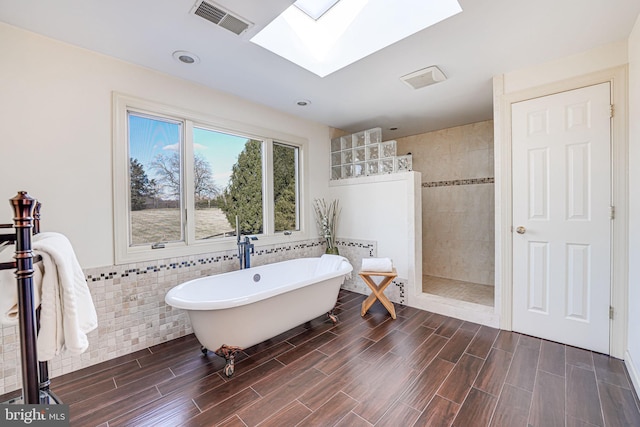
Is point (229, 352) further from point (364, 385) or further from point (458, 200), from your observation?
point (458, 200)

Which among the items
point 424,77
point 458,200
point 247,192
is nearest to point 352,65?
point 424,77

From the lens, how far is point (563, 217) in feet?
7.57

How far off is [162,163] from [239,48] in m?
1.29

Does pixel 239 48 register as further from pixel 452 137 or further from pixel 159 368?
pixel 452 137

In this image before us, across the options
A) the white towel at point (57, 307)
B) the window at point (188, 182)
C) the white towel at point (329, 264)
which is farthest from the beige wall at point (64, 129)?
the white towel at point (329, 264)

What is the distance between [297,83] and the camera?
2.66 m

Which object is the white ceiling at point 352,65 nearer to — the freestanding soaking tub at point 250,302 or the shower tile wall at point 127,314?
the shower tile wall at point 127,314

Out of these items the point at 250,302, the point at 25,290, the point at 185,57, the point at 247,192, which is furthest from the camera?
the point at 247,192

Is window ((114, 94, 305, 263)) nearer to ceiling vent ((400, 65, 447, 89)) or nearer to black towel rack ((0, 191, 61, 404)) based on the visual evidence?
black towel rack ((0, 191, 61, 404))

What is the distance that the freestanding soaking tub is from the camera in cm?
196

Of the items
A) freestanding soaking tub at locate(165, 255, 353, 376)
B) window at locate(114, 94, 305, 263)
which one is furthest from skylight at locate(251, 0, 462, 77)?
freestanding soaking tub at locate(165, 255, 353, 376)

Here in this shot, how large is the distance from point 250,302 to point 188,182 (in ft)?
4.69

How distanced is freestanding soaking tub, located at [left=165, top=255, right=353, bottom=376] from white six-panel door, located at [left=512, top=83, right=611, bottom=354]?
1.74 metres

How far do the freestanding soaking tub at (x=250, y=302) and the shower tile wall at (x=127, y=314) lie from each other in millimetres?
338
